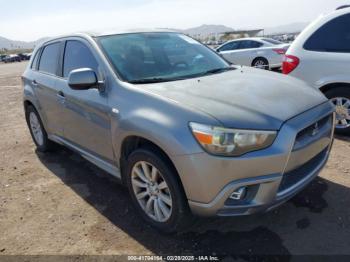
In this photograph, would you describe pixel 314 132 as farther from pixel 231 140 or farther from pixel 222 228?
pixel 222 228

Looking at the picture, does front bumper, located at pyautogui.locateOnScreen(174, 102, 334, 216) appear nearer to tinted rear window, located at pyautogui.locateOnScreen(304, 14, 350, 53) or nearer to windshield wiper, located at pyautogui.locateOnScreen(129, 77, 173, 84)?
windshield wiper, located at pyautogui.locateOnScreen(129, 77, 173, 84)

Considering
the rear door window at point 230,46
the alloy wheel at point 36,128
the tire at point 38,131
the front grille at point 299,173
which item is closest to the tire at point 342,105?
the front grille at point 299,173

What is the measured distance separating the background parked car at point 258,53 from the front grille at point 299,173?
914 cm

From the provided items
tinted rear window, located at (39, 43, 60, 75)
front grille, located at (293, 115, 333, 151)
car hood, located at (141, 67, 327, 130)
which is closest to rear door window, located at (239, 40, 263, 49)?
tinted rear window, located at (39, 43, 60, 75)

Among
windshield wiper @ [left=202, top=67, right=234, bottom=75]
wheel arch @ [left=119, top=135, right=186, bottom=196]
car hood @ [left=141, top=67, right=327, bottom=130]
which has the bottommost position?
wheel arch @ [left=119, top=135, right=186, bottom=196]

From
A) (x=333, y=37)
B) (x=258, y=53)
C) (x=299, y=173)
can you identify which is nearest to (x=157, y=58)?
(x=299, y=173)

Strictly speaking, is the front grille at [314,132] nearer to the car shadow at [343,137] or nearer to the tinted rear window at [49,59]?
the car shadow at [343,137]

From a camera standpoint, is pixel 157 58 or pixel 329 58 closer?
pixel 157 58

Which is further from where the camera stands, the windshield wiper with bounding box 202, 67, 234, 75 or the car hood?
the windshield wiper with bounding box 202, 67, 234, 75

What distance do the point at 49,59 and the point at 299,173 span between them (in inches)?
144

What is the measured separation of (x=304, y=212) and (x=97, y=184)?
239 centimetres

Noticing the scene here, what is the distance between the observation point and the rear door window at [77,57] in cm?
372

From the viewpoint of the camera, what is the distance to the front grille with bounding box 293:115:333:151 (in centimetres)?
270

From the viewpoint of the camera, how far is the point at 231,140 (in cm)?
251
